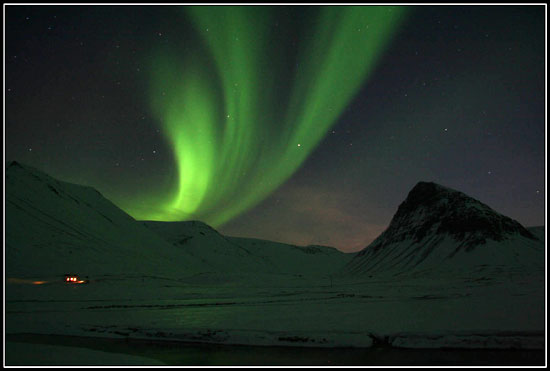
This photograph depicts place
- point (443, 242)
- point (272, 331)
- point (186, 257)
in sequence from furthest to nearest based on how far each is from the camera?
A: point (186, 257) → point (443, 242) → point (272, 331)

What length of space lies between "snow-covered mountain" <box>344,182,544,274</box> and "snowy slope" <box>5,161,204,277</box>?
54.9 metres

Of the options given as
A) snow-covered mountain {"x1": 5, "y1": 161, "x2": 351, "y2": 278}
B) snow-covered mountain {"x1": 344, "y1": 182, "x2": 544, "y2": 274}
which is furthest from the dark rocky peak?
snow-covered mountain {"x1": 5, "y1": 161, "x2": 351, "y2": 278}


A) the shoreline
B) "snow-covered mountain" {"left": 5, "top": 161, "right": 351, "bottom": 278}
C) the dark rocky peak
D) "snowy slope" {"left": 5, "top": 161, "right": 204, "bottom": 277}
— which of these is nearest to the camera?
the shoreline

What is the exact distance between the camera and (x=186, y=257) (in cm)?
16900

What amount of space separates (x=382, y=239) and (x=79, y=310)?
112 meters

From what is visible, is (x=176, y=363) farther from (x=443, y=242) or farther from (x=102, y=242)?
(x=102, y=242)

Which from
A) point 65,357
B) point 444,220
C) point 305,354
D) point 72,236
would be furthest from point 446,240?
point 65,357

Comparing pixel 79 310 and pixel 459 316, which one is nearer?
pixel 459 316

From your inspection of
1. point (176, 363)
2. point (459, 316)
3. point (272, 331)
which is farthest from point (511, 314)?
point (176, 363)

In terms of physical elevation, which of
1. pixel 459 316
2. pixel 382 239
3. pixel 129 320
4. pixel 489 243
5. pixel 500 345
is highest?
pixel 382 239

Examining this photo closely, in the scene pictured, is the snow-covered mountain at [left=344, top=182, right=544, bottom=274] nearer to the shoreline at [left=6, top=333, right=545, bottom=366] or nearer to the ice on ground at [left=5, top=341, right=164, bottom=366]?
the shoreline at [left=6, top=333, right=545, bottom=366]

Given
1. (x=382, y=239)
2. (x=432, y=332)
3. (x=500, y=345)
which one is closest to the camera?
(x=500, y=345)

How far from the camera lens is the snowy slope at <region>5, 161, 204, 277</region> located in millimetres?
87688

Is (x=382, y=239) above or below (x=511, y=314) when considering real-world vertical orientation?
above
